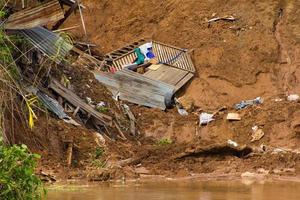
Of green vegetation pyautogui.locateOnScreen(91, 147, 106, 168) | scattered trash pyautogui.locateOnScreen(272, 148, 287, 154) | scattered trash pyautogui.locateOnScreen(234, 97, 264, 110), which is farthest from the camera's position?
scattered trash pyautogui.locateOnScreen(234, 97, 264, 110)

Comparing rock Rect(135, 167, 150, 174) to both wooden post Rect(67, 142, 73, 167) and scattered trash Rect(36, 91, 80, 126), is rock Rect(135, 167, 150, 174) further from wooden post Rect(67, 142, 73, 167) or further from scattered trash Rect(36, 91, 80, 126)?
scattered trash Rect(36, 91, 80, 126)

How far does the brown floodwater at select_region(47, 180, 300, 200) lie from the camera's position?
12.9 meters

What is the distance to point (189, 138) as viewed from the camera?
19312mm

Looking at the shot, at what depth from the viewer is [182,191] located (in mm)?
13805

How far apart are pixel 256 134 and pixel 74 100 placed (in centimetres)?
477

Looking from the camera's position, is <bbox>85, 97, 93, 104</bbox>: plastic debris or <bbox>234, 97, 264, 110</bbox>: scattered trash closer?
<bbox>85, 97, 93, 104</bbox>: plastic debris

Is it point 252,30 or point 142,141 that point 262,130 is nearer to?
point 142,141

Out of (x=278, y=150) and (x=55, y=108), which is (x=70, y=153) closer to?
(x=55, y=108)

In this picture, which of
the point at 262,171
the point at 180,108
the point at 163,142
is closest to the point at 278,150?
the point at 262,171

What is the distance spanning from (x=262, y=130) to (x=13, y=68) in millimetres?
7115

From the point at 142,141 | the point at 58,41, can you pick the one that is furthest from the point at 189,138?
the point at 58,41

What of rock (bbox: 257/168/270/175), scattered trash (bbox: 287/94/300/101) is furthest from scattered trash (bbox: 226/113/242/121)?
rock (bbox: 257/168/270/175)

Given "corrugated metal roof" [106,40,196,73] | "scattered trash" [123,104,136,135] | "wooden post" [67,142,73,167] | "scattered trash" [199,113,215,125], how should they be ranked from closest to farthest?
1. "wooden post" [67,142,73,167]
2. "scattered trash" [123,104,136,135]
3. "scattered trash" [199,113,215,125]
4. "corrugated metal roof" [106,40,196,73]

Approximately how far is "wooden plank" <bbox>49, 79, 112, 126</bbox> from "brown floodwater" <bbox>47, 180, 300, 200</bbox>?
126 inches
